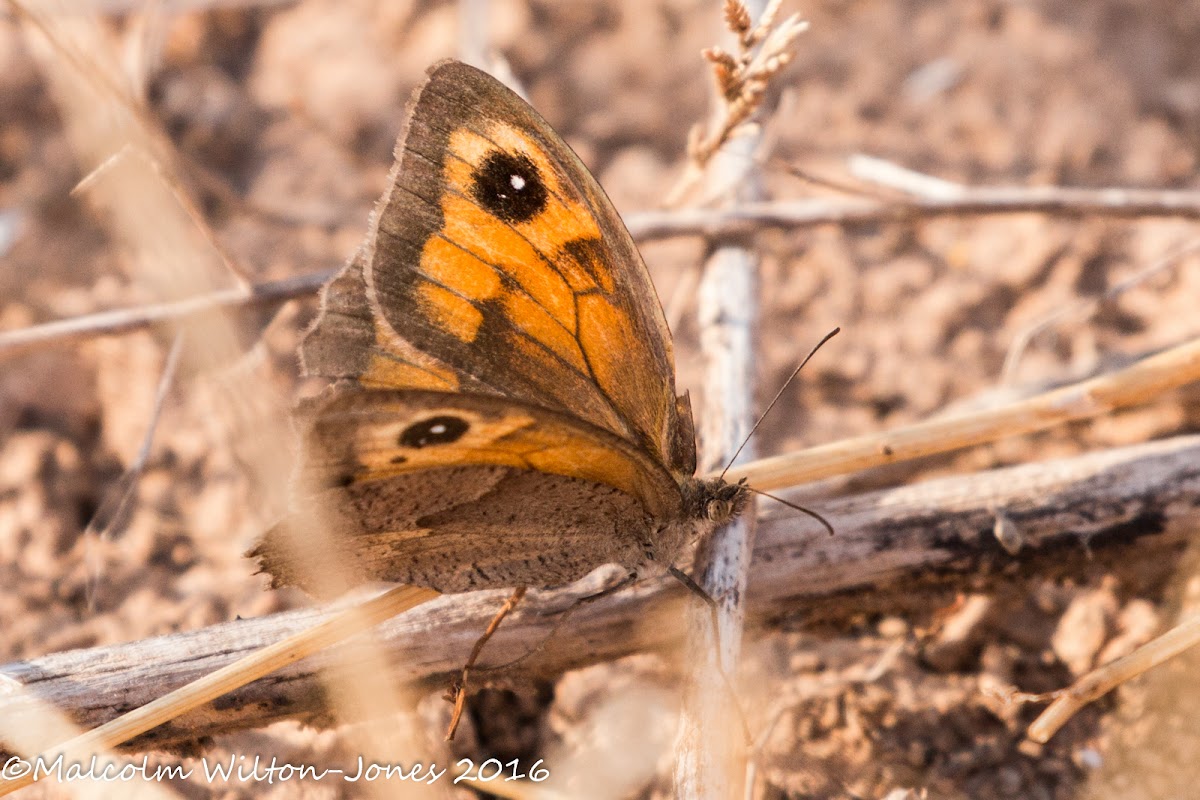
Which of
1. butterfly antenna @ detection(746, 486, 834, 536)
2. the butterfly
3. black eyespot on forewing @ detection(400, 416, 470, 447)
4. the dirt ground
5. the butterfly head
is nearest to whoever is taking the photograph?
black eyespot on forewing @ detection(400, 416, 470, 447)

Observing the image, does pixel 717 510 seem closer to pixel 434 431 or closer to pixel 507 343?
pixel 507 343

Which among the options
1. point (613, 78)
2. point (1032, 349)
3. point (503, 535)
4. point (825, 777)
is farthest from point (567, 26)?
point (825, 777)

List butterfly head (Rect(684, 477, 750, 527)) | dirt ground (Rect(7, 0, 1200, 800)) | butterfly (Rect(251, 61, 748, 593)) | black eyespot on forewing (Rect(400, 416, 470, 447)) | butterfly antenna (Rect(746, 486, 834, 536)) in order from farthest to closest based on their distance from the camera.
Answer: dirt ground (Rect(7, 0, 1200, 800)) < butterfly antenna (Rect(746, 486, 834, 536)) < butterfly head (Rect(684, 477, 750, 527)) < butterfly (Rect(251, 61, 748, 593)) < black eyespot on forewing (Rect(400, 416, 470, 447))

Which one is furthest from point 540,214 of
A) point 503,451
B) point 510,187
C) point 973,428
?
point 973,428

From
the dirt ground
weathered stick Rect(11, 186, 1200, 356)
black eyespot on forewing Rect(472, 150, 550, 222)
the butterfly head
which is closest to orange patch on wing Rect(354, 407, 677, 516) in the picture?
the butterfly head

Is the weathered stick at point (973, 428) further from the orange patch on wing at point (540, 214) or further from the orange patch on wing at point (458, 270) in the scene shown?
the orange patch on wing at point (458, 270)

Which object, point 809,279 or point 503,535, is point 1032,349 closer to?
point 809,279

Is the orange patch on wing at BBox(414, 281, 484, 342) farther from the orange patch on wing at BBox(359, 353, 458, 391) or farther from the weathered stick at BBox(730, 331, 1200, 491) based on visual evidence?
the weathered stick at BBox(730, 331, 1200, 491)

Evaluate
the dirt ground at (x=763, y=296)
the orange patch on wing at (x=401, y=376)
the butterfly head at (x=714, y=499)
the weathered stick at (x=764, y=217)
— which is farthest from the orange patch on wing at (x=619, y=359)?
the weathered stick at (x=764, y=217)
